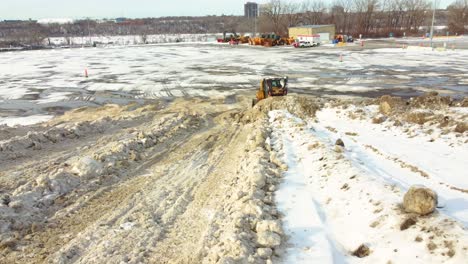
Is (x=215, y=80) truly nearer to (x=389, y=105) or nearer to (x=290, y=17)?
(x=389, y=105)

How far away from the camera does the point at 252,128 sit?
12703 mm

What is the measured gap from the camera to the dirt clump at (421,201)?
5016mm

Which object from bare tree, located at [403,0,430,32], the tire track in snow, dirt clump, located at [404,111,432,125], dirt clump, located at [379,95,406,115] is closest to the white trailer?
bare tree, located at [403,0,430,32]

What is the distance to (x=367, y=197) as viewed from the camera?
616cm

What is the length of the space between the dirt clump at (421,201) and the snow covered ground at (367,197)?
4.6 inches

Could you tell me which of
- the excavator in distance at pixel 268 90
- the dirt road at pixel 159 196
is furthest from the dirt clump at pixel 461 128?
the excavator in distance at pixel 268 90

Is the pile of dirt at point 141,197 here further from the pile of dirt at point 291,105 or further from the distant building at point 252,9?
the distant building at point 252,9

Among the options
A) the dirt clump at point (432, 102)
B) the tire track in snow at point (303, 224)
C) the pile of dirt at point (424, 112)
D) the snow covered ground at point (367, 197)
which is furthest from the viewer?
the dirt clump at point (432, 102)

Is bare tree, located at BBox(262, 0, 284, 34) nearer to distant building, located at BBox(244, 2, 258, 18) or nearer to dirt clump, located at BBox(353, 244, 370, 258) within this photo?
distant building, located at BBox(244, 2, 258, 18)

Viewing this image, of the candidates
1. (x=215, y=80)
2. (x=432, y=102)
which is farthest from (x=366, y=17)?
(x=432, y=102)

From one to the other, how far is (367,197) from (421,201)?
1.17 meters

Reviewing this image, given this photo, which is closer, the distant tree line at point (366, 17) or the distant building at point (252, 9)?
the distant tree line at point (366, 17)

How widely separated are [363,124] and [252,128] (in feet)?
12.2

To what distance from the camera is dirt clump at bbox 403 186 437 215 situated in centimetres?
502
